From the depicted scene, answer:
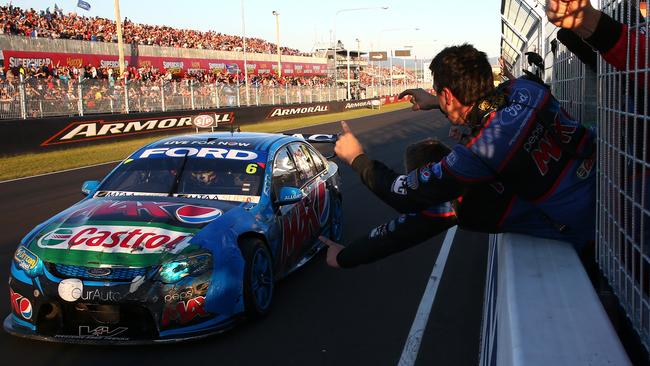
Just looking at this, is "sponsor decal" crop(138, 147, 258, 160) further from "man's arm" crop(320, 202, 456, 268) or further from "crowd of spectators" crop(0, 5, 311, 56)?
"crowd of spectators" crop(0, 5, 311, 56)

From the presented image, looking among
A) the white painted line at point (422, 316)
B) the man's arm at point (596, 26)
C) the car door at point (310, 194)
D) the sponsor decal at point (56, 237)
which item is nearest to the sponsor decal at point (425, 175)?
the man's arm at point (596, 26)

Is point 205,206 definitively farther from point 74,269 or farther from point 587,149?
point 587,149

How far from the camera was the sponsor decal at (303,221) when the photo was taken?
19.4 ft

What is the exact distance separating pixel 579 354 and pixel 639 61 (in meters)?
0.85

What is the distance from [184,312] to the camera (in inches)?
174

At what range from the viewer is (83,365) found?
420 cm

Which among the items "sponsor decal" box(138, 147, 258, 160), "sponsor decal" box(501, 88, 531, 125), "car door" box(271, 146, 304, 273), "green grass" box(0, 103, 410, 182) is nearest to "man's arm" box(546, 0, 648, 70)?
"sponsor decal" box(501, 88, 531, 125)

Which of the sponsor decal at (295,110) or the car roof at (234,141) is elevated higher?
the car roof at (234,141)

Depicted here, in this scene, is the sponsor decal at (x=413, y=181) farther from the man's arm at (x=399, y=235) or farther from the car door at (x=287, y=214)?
the car door at (x=287, y=214)

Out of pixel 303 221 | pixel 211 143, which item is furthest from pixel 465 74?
pixel 211 143

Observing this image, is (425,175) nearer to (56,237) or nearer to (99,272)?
(99,272)

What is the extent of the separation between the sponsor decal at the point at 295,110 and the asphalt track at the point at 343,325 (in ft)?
96.4

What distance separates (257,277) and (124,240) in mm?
1105

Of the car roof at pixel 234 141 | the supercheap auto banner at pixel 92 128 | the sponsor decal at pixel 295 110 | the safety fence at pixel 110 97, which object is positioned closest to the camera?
the car roof at pixel 234 141
